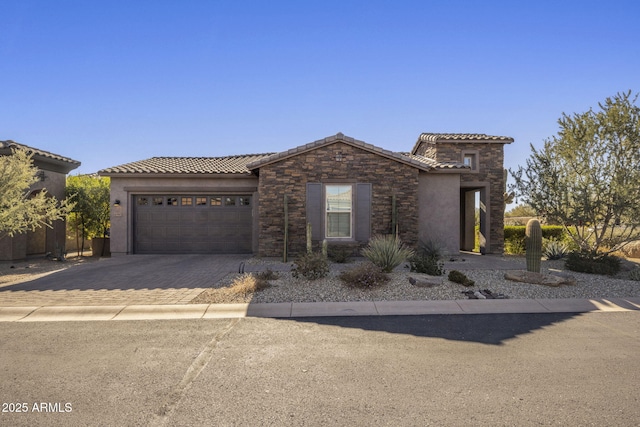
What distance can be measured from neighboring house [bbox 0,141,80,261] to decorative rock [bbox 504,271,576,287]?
1586cm

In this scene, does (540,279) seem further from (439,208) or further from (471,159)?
(471,159)

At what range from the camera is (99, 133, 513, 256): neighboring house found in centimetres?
1389

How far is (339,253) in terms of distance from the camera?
1302cm

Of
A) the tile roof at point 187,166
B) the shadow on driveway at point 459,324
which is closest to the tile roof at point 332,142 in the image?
the tile roof at point 187,166

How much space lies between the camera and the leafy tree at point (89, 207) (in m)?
16.7

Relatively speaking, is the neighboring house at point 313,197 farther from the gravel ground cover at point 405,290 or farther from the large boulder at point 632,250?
the large boulder at point 632,250

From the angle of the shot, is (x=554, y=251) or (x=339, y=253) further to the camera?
(x=554, y=251)

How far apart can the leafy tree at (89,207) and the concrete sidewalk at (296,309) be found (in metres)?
10.2

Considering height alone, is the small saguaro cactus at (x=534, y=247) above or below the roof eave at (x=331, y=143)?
below

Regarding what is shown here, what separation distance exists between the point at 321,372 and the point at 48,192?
1610 centimetres

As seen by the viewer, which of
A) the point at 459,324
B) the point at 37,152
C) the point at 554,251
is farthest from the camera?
the point at 37,152

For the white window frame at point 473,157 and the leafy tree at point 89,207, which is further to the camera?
the white window frame at point 473,157

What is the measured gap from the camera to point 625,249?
15.9m

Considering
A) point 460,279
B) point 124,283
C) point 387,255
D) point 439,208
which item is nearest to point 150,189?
point 124,283
